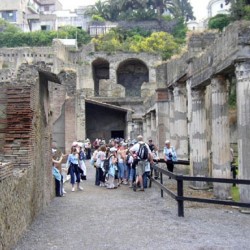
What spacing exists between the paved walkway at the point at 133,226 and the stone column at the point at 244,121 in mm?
762

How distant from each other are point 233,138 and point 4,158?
21612 mm

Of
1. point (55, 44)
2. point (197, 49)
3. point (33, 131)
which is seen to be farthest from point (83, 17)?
point (33, 131)

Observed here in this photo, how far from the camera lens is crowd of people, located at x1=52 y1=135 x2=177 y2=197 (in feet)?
42.4

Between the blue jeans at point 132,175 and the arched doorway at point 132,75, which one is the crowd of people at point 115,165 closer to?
the blue jeans at point 132,175

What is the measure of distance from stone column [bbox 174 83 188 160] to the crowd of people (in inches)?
75.4

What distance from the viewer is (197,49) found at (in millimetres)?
14031

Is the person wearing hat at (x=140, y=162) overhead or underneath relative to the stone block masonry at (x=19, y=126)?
underneath

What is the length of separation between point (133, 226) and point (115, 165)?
255 inches

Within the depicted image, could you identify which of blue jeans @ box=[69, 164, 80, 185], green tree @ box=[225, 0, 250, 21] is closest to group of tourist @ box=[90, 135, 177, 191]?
blue jeans @ box=[69, 164, 80, 185]

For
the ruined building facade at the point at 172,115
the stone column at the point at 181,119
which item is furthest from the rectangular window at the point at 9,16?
the stone column at the point at 181,119

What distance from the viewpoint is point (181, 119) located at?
16859mm

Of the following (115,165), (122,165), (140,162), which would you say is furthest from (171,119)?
(140,162)

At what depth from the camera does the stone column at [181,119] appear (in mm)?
16766

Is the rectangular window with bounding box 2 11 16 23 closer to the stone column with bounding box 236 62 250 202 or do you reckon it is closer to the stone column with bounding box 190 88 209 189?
the stone column with bounding box 190 88 209 189
